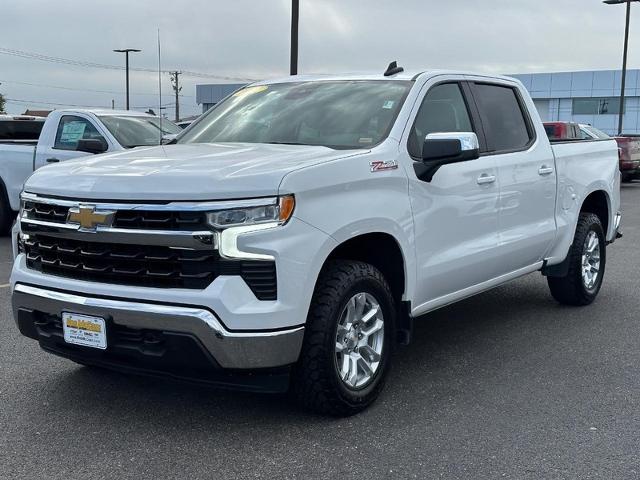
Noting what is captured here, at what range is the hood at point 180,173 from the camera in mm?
3594

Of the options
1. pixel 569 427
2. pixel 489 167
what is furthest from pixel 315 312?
pixel 489 167

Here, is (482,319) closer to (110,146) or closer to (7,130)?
(110,146)

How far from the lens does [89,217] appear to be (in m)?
3.74

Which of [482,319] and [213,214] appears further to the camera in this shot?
[482,319]

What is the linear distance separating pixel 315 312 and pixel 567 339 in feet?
9.01

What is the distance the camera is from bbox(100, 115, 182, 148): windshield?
10.5m

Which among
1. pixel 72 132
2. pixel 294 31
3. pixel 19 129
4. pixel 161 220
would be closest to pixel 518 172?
pixel 161 220

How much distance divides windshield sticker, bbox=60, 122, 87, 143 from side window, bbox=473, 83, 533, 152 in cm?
661

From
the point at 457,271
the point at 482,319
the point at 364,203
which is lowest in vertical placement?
the point at 482,319

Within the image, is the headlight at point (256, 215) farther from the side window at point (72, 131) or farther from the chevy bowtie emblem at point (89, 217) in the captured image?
the side window at point (72, 131)

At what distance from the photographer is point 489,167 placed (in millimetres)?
5242

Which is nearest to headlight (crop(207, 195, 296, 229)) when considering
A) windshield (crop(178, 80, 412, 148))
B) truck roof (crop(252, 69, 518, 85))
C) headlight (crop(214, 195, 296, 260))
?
headlight (crop(214, 195, 296, 260))

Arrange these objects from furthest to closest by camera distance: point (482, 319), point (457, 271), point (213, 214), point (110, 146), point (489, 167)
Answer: point (110, 146) < point (482, 319) < point (489, 167) < point (457, 271) < point (213, 214)

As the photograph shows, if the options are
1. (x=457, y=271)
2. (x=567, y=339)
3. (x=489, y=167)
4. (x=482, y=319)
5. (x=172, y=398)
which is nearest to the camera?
(x=172, y=398)
